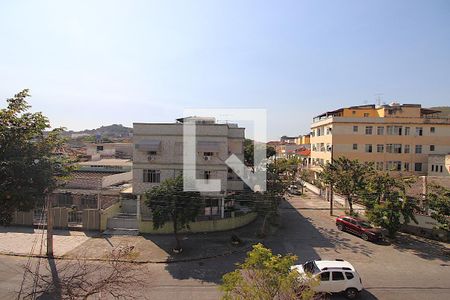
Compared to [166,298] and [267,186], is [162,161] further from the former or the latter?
[166,298]

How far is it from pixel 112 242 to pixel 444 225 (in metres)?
21.5

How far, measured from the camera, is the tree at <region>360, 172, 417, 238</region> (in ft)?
69.4

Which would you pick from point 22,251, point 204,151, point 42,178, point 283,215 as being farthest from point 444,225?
point 22,251

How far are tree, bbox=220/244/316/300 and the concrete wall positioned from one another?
14.8m

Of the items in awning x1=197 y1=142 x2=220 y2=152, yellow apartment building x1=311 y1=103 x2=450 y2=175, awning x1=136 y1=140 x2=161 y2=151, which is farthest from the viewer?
yellow apartment building x1=311 y1=103 x2=450 y2=175

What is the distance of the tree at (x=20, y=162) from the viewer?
11.8 meters

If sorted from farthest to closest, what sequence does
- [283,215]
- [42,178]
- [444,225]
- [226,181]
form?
[283,215] < [226,181] < [444,225] < [42,178]

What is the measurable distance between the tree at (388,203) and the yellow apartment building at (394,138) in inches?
712

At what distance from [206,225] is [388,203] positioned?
13.3 meters

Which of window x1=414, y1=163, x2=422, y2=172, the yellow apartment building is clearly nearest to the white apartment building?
the yellow apartment building

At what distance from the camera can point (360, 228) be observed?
22.6m

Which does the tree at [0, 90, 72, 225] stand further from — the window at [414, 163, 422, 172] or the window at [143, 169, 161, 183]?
the window at [414, 163, 422, 172]

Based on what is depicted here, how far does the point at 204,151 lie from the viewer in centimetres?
2466

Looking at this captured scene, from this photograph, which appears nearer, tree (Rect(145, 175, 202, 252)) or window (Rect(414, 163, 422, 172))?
tree (Rect(145, 175, 202, 252))
